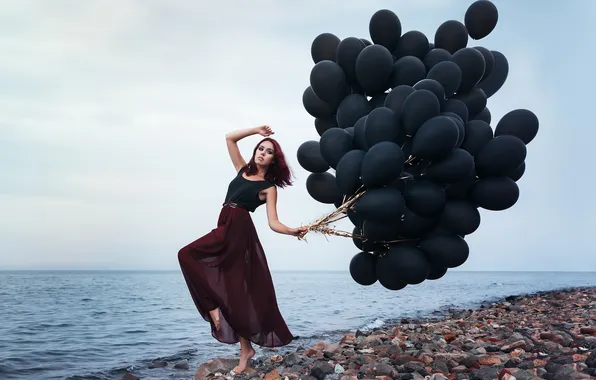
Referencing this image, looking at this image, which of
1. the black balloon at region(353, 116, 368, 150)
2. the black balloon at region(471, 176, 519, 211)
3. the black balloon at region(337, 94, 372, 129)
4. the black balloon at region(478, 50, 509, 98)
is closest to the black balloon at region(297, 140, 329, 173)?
the black balloon at region(337, 94, 372, 129)

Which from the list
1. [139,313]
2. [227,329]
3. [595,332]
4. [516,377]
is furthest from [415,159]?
[139,313]

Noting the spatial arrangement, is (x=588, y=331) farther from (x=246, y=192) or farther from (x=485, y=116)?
(x=246, y=192)

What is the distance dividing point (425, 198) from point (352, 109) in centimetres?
139

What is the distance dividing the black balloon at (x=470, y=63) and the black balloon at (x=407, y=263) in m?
2.12

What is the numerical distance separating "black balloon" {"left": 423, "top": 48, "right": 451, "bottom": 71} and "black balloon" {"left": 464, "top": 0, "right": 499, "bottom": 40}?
0.84 m

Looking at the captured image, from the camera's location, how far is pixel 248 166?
5445 mm

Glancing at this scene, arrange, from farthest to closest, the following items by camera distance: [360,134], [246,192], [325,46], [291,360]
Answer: [325,46] < [291,360] < [360,134] < [246,192]

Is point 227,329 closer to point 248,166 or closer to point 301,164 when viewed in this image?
point 248,166

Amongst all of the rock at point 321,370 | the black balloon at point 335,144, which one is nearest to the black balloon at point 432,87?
the black balloon at point 335,144

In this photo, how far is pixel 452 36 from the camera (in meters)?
6.63

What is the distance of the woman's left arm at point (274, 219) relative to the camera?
5.11 m

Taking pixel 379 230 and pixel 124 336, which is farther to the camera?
pixel 124 336

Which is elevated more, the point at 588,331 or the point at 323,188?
the point at 323,188

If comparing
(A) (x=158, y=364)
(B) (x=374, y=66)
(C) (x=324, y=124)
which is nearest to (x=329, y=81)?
(B) (x=374, y=66)
